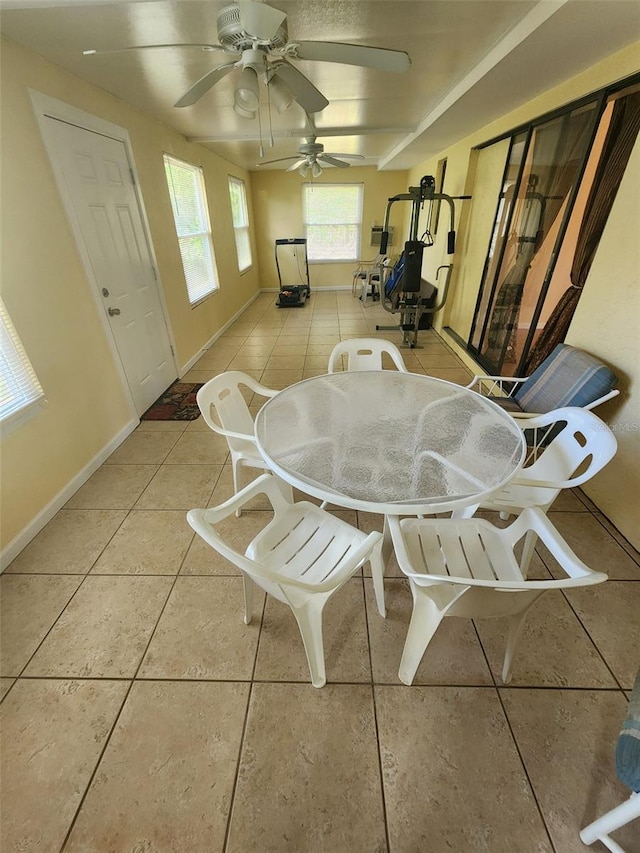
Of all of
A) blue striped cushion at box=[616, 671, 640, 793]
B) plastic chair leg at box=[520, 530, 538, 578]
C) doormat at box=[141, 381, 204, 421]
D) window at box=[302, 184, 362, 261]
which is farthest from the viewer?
window at box=[302, 184, 362, 261]

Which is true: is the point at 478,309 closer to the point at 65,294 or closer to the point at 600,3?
the point at 600,3

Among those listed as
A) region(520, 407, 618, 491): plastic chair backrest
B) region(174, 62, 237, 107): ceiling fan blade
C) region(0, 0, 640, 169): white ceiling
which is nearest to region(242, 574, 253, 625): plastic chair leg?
region(520, 407, 618, 491): plastic chair backrest

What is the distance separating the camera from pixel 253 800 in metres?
1.05

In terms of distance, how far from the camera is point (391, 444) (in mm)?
1453

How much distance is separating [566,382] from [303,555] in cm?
169

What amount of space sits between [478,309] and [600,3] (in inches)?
99.7

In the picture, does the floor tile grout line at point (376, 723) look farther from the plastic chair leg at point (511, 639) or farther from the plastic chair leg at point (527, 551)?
the plastic chair leg at point (527, 551)

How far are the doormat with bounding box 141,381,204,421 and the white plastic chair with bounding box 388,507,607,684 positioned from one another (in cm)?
233

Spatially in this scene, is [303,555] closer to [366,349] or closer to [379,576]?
[379,576]

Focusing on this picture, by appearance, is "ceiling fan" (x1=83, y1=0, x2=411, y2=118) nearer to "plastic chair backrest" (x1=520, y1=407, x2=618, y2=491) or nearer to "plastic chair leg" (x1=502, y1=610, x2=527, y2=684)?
"plastic chair backrest" (x1=520, y1=407, x2=618, y2=491)

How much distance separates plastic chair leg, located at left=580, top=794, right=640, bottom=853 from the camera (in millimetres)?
789

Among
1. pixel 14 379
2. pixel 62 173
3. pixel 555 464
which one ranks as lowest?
pixel 555 464

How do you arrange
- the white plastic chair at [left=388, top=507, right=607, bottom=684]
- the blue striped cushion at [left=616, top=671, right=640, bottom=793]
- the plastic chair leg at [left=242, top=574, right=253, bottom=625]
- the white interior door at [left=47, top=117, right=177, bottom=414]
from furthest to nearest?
the white interior door at [left=47, top=117, right=177, bottom=414], the plastic chair leg at [left=242, top=574, right=253, bottom=625], the white plastic chair at [left=388, top=507, right=607, bottom=684], the blue striped cushion at [left=616, top=671, right=640, bottom=793]

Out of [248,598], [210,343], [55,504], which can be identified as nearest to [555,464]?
[248,598]
